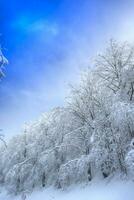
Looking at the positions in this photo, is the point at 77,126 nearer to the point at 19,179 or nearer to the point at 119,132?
the point at 119,132

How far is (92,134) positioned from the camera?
2223cm

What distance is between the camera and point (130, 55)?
24344mm

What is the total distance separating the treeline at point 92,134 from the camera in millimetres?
20016

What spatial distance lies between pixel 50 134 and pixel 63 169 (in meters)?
10.5

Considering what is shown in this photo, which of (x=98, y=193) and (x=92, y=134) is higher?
(x=92, y=134)

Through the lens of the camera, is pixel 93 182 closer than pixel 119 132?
No

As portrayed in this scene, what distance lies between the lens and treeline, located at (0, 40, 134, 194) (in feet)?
65.7

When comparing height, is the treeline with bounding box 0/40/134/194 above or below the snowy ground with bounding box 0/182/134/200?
above

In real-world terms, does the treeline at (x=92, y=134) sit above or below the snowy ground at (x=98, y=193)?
above

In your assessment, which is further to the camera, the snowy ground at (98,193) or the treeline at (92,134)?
the treeline at (92,134)

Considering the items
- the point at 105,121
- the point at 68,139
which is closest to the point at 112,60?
the point at 105,121

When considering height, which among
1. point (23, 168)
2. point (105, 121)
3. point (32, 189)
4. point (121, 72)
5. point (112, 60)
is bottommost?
point (32, 189)

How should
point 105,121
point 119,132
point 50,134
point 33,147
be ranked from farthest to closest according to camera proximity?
1. point 33,147
2. point 50,134
3. point 105,121
4. point 119,132

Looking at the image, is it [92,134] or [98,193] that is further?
[92,134]
